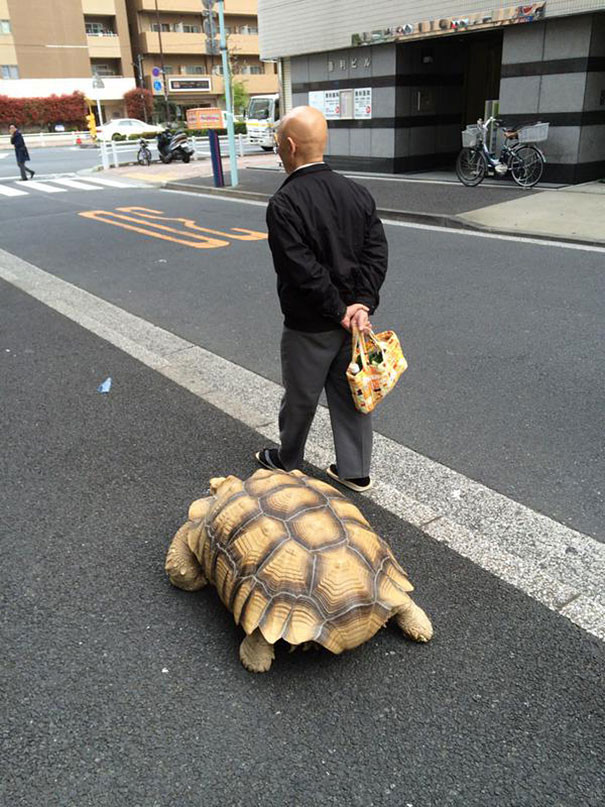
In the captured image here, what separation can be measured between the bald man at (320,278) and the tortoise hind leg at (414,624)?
108 cm

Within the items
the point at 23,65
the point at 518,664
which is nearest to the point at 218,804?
the point at 518,664

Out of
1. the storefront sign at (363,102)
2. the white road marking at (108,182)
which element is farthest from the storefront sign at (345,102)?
the white road marking at (108,182)

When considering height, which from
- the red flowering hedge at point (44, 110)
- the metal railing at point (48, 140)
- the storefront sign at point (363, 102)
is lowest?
the metal railing at point (48, 140)

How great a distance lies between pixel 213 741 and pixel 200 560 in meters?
0.71

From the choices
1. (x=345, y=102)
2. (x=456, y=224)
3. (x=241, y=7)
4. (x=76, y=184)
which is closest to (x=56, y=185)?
(x=76, y=184)

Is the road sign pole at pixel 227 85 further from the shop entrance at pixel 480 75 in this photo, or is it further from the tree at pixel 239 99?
the tree at pixel 239 99

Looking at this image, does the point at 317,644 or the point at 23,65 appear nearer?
the point at 317,644

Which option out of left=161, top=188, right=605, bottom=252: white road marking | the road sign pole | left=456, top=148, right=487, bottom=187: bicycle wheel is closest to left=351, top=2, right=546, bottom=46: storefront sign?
left=456, top=148, right=487, bottom=187: bicycle wheel

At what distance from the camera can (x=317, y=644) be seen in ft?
7.98

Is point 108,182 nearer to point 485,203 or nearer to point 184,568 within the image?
point 485,203

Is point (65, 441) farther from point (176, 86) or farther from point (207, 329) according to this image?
point (176, 86)

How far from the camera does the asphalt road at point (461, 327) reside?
12.5 feet

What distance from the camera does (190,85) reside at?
63406 millimetres

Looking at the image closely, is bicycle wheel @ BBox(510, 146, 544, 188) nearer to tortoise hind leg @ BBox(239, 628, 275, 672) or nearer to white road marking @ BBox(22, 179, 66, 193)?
white road marking @ BBox(22, 179, 66, 193)
